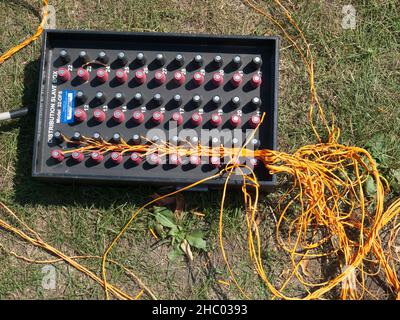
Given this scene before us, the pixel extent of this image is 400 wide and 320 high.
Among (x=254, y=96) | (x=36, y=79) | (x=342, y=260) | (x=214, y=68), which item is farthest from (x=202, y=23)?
(x=342, y=260)

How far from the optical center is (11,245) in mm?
2229

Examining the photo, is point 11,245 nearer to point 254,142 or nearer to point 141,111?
point 141,111

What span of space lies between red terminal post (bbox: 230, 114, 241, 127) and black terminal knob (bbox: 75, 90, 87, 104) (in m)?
0.65

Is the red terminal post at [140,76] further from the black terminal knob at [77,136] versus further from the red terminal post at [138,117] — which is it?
the black terminal knob at [77,136]

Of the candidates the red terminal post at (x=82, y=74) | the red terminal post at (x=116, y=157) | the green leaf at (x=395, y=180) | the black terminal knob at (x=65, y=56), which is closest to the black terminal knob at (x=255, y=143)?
the red terminal post at (x=116, y=157)

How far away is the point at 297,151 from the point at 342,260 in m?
0.54

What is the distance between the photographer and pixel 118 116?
205 cm

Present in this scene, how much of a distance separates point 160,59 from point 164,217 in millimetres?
714

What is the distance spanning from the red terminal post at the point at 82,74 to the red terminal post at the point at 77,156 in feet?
1.09

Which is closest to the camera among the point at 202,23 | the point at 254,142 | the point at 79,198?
the point at 254,142

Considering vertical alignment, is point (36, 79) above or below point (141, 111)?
above

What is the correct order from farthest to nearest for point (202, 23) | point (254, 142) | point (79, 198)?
point (202, 23), point (79, 198), point (254, 142)

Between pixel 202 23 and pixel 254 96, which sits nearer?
pixel 254 96
